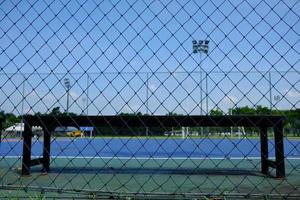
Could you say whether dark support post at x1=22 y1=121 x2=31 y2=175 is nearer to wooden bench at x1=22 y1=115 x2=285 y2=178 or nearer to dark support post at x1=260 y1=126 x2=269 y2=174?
wooden bench at x1=22 y1=115 x2=285 y2=178

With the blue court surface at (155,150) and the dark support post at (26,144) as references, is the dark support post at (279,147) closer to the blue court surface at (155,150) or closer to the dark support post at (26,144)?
the blue court surface at (155,150)

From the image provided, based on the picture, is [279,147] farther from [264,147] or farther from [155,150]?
[155,150]

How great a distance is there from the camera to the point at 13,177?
18.7 feet

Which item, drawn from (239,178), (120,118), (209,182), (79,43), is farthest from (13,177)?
(79,43)

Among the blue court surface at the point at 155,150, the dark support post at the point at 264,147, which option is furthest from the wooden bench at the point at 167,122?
the blue court surface at the point at 155,150

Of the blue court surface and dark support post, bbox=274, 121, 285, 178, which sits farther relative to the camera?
dark support post, bbox=274, 121, 285, 178

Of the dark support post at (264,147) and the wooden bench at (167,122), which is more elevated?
the wooden bench at (167,122)

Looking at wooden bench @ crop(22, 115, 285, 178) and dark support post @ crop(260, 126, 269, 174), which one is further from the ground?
wooden bench @ crop(22, 115, 285, 178)

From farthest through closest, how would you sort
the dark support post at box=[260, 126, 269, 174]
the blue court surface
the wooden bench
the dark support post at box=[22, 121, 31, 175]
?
the dark support post at box=[260, 126, 269, 174] → the dark support post at box=[22, 121, 31, 175] → the wooden bench → the blue court surface

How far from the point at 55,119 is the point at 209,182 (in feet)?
7.48

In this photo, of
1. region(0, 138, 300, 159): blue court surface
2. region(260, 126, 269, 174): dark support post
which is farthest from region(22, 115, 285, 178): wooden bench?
region(0, 138, 300, 159): blue court surface

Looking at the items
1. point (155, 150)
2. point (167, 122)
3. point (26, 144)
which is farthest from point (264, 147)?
point (155, 150)

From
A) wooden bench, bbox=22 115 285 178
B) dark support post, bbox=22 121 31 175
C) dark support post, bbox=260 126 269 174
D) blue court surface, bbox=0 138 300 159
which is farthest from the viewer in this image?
dark support post, bbox=260 126 269 174

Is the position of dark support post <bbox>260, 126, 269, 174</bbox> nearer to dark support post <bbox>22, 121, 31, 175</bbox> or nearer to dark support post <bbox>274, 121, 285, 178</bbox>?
dark support post <bbox>274, 121, 285, 178</bbox>
